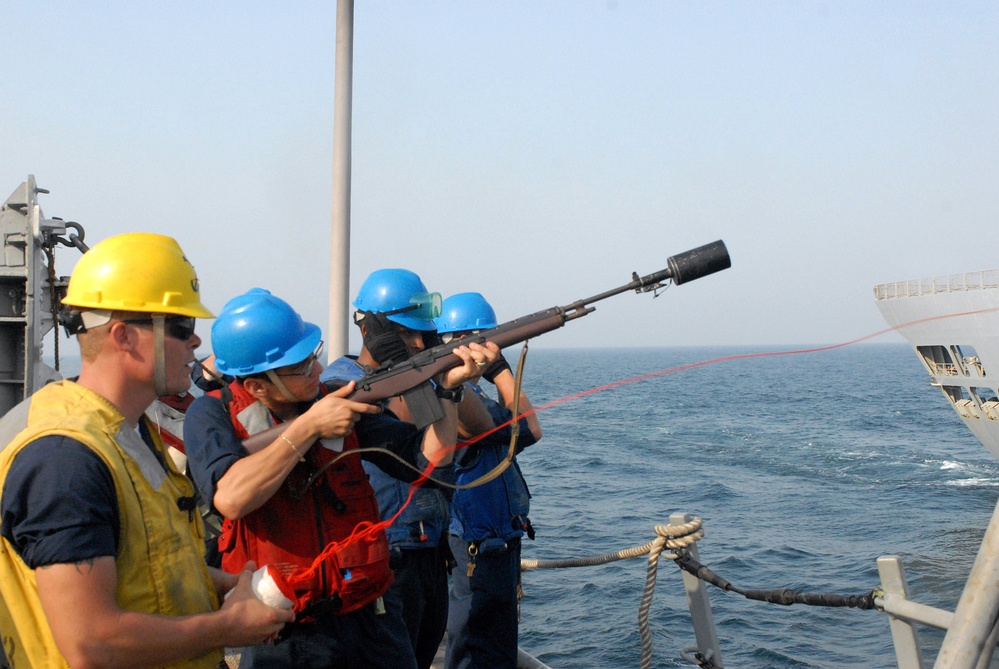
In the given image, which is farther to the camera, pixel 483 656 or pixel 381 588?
pixel 483 656

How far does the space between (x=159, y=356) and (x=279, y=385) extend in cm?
97

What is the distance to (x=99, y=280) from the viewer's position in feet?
7.56

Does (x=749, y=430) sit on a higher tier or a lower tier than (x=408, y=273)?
lower

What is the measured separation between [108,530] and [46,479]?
0.57ft

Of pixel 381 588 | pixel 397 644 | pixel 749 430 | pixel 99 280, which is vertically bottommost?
pixel 749 430

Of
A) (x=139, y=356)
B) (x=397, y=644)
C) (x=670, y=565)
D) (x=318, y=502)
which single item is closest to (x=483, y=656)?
(x=397, y=644)

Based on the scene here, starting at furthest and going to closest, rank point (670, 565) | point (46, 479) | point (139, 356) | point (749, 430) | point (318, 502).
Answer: point (749, 430)
point (670, 565)
point (318, 502)
point (139, 356)
point (46, 479)

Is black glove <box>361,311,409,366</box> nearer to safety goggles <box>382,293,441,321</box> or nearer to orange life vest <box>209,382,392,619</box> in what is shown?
safety goggles <box>382,293,441,321</box>

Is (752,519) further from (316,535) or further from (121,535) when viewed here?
(121,535)

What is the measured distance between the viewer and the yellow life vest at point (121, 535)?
2.04 metres

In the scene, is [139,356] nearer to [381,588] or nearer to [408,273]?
[381,588]

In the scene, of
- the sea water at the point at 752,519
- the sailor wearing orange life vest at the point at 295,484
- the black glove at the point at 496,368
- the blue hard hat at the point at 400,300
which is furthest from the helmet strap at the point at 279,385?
the black glove at the point at 496,368

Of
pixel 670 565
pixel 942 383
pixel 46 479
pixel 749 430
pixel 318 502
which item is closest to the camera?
pixel 46 479

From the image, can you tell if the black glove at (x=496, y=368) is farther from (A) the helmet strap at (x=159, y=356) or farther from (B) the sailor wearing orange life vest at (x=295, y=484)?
(A) the helmet strap at (x=159, y=356)
